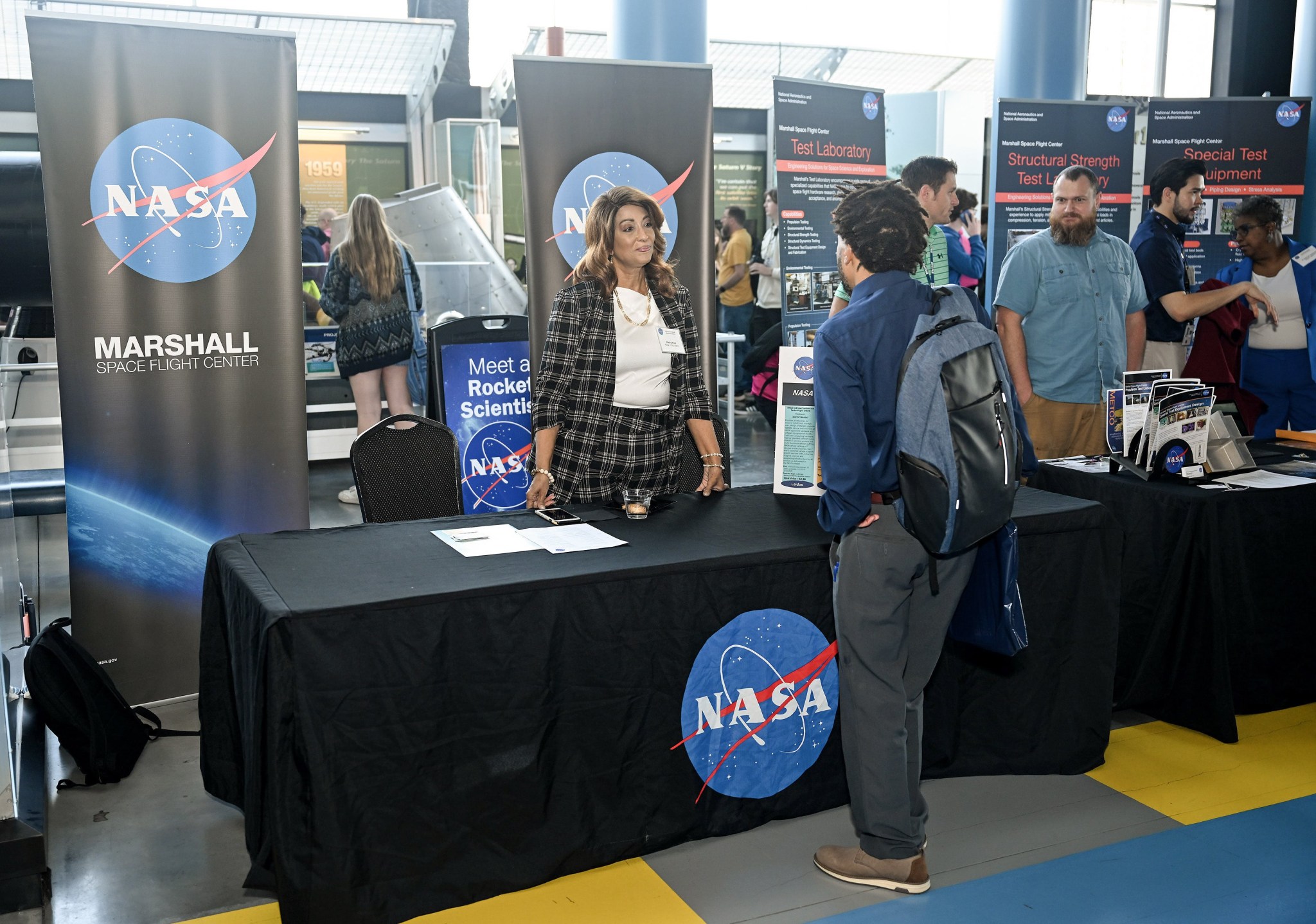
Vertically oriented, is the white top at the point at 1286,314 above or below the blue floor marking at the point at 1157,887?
above

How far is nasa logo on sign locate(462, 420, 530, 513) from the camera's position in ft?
14.6

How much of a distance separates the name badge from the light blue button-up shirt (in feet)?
4.83

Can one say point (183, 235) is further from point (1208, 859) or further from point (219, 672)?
point (1208, 859)

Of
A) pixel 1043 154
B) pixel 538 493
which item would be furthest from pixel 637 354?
pixel 1043 154

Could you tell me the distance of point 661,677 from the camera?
2266 millimetres

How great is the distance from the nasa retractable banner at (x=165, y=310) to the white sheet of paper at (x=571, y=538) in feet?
4.57

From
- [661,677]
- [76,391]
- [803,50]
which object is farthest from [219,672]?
[803,50]

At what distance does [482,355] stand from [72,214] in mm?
1741

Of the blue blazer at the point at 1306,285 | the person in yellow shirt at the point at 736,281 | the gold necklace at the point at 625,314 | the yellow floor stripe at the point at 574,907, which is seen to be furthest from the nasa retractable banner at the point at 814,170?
the person in yellow shirt at the point at 736,281

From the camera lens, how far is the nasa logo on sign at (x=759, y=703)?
7.59ft

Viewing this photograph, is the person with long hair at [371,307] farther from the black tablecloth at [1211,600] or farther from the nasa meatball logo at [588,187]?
the black tablecloth at [1211,600]

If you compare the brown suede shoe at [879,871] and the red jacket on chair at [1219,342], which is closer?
the brown suede shoe at [879,871]

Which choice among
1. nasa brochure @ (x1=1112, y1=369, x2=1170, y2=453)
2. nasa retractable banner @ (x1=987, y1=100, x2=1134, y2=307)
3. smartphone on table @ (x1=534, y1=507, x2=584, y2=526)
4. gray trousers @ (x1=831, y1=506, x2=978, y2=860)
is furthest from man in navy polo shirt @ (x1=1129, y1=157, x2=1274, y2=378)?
smartphone on table @ (x1=534, y1=507, x2=584, y2=526)

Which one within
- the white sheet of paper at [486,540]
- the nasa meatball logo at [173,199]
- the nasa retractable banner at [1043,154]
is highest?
the nasa retractable banner at [1043,154]
